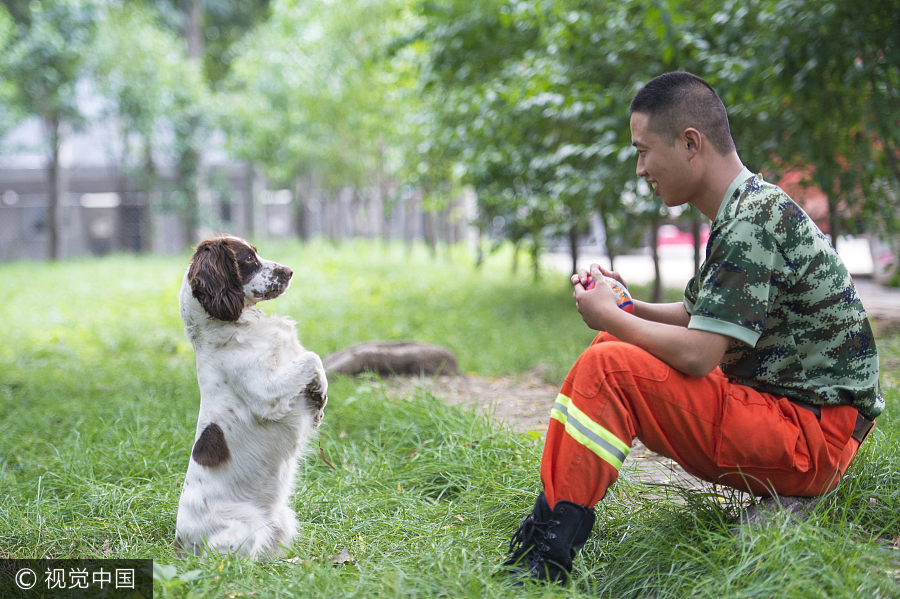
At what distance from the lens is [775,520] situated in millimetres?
2041

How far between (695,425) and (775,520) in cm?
41

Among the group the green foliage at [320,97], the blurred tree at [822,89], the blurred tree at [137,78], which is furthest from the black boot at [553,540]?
the blurred tree at [137,78]

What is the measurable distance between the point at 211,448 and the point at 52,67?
17679 millimetres

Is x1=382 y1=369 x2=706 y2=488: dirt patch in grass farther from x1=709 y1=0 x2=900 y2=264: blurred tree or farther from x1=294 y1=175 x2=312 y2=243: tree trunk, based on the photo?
x1=294 y1=175 x2=312 y2=243: tree trunk

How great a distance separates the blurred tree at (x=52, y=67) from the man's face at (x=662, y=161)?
17.8 metres

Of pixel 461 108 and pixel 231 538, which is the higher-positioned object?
pixel 461 108

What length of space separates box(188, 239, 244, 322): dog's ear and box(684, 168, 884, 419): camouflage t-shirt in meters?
1.65

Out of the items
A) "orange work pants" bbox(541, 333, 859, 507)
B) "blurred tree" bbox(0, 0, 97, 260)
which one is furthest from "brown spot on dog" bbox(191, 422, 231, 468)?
"blurred tree" bbox(0, 0, 97, 260)

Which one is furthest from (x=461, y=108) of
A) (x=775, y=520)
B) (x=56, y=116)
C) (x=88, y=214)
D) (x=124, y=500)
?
(x=88, y=214)

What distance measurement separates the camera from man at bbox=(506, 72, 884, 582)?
195 centimetres

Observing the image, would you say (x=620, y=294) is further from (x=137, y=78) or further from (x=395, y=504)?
(x=137, y=78)

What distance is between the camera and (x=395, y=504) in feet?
9.28

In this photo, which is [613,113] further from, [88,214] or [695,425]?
[88,214]

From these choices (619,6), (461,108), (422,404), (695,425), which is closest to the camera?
(695,425)
